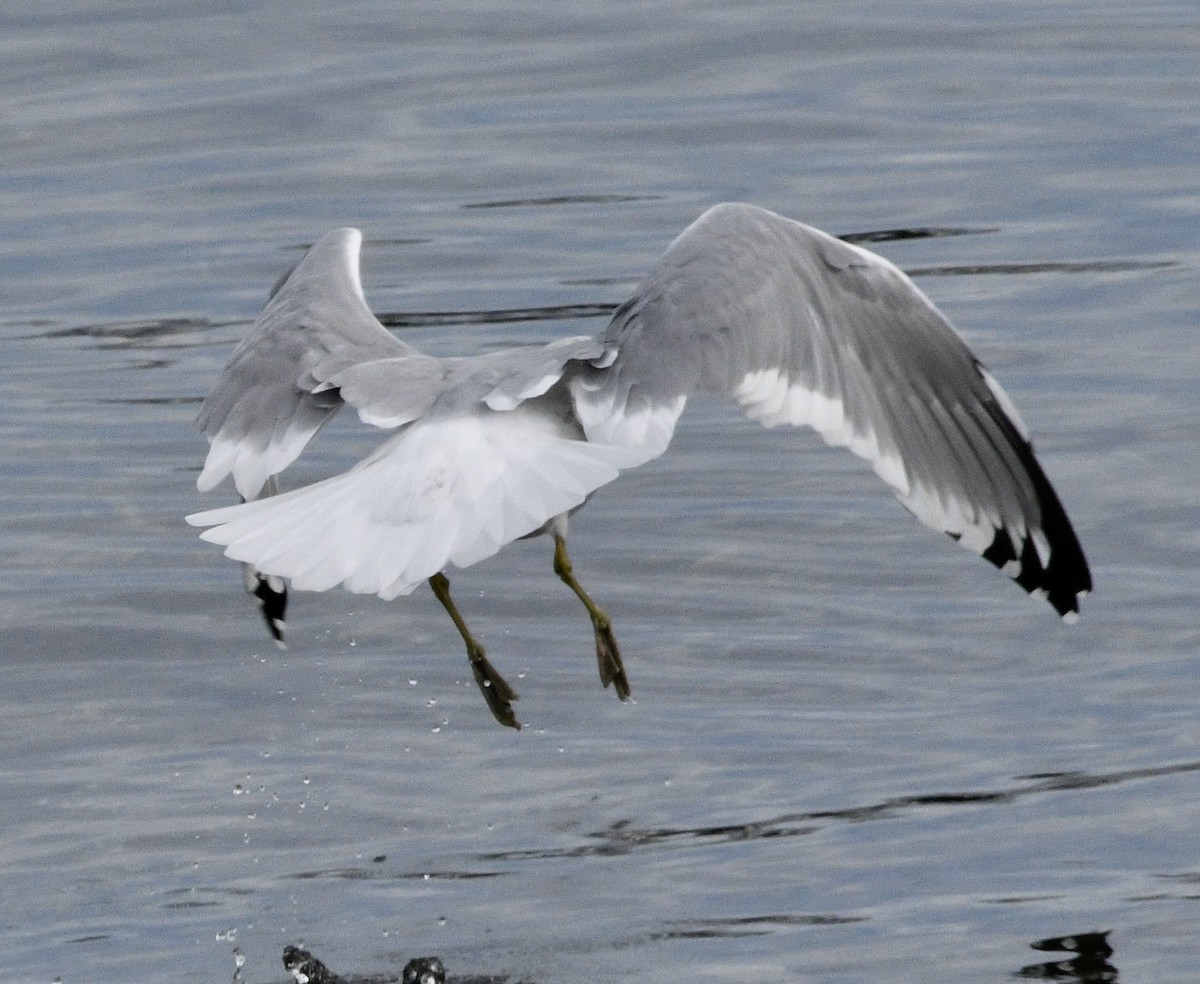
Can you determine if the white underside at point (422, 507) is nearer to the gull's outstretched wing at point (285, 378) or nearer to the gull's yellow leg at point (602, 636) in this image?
the gull's outstretched wing at point (285, 378)

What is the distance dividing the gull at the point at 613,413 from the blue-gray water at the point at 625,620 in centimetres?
63

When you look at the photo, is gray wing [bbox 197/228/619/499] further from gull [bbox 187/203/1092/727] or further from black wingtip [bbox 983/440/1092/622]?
black wingtip [bbox 983/440/1092/622]

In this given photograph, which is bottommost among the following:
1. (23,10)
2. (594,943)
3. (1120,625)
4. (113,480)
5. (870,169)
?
(594,943)

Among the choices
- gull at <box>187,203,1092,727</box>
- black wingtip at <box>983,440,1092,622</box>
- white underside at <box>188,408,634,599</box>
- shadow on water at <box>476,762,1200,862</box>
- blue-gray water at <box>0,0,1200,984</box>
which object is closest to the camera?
white underside at <box>188,408,634,599</box>

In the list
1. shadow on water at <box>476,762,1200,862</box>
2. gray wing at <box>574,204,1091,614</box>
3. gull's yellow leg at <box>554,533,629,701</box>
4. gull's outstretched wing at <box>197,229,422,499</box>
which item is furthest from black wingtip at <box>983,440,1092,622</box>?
gull's outstretched wing at <box>197,229,422,499</box>

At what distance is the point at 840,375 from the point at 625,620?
8.16 ft

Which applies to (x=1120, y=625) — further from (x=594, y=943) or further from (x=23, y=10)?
(x=23, y=10)

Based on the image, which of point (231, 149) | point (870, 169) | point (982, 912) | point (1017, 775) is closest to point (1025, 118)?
point (870, 169)

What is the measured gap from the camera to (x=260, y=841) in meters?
7.05

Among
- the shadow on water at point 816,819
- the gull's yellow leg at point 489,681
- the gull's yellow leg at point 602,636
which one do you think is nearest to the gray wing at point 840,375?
the shadow on water at point 816,819

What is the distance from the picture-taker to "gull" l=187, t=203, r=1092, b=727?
5660mm

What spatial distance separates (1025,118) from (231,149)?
15.8 ft

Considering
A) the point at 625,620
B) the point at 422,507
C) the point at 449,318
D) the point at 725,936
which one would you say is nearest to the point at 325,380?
the point at 422,507

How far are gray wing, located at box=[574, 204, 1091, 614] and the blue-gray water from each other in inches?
30.8
